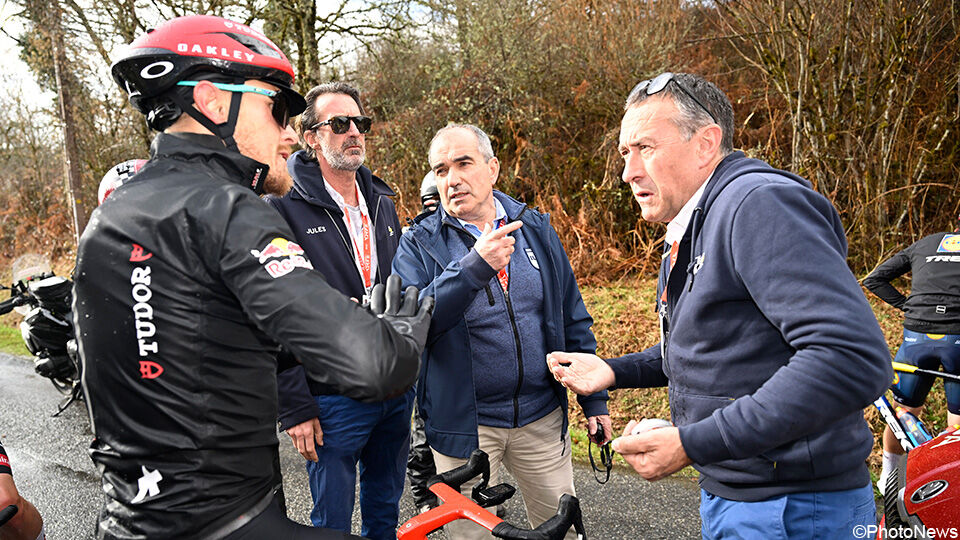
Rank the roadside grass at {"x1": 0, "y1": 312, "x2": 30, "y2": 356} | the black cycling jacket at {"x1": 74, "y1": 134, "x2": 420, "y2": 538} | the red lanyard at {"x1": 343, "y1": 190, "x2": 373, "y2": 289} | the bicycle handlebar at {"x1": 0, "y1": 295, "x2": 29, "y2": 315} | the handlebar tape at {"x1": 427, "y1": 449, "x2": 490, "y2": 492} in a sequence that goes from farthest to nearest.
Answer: the roadside grass at {"x1": 0, "y1": 312, "x2": 30, "y2": 356}, the bicycle handlebar at {"x1": 0, "y1": 295, "x2": 29, "y2": 315}, the red lanyard at {"x1": 343, "y1": 190, "x2": 373, "y2": 289}, the handlebar tape at {"x1": 427, "y1": 449, "x2": 490, "y2": 492}, the black cycling jacket at {"x1": 74, "y1": 134, "x2": 420, "y2": 538}

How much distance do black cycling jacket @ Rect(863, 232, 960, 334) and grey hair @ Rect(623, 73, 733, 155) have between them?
3886mm

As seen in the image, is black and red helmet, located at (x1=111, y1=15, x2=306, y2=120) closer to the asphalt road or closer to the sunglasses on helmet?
the sunglasses on helmet

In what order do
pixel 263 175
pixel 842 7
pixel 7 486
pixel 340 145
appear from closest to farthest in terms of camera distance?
pixel 263 175
pixel 7 486
pixel 340 145
pixel 842 7

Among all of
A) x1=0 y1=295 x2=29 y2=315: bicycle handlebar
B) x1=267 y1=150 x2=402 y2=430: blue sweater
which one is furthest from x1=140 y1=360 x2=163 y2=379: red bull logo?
x1=0 y1=295 x2=29 y2=315: bicycle handlebar

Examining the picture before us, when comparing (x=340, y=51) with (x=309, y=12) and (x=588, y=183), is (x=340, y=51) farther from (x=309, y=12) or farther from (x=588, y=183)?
(x=588, y=183)

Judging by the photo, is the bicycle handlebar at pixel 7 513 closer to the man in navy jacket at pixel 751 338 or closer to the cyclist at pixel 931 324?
the man in navy jacket at pixel 751 338

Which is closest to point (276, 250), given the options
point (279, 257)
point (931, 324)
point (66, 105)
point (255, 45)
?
point (279, 257)

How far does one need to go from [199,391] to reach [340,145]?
2163 millimetres

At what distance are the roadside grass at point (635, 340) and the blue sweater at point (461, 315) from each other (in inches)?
88.5

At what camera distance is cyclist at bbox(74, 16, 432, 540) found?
1366 mm

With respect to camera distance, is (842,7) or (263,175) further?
(842,7)

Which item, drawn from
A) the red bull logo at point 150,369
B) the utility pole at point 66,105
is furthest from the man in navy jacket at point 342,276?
the utility pole at point 66,105

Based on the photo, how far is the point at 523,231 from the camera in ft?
10.1

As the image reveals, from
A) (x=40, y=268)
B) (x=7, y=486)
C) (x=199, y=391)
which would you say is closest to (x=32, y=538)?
(x=7, y=486)
